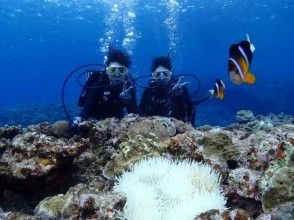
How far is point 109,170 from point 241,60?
6.19 ft

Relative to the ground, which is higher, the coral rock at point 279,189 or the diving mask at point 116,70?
the diving mask at point 116,70

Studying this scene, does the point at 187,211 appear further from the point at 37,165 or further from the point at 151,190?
the point at 37,165

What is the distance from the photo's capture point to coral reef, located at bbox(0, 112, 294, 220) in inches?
105

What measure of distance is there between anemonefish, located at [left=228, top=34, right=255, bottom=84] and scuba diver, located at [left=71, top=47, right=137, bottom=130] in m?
5.26

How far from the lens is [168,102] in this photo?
8.87 metres

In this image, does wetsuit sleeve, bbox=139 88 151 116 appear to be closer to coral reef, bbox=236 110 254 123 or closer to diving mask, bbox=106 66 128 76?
diving mask, bbox=106 66 128 76

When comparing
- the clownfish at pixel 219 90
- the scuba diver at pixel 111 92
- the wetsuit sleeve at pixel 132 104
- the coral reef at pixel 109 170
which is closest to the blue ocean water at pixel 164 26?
the scuba diver at pixel 111 92

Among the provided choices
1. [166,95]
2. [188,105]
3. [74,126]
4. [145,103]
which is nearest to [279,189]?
[74,126]

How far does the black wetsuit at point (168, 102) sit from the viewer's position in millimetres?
8844

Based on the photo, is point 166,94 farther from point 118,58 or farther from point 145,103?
point 118,58

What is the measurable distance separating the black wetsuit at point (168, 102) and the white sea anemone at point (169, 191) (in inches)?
214

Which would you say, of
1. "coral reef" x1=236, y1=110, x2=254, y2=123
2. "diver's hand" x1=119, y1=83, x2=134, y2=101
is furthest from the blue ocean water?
"diver's hand" x1=119, y1=83, x2=134, y2=101

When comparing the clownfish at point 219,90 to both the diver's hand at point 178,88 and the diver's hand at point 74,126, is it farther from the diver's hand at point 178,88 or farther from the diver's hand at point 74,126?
the diver's hand at point 178,88

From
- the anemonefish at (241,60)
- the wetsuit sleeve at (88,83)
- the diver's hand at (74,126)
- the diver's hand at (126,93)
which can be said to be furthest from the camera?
the wetsuit sleeve at (88,83)
